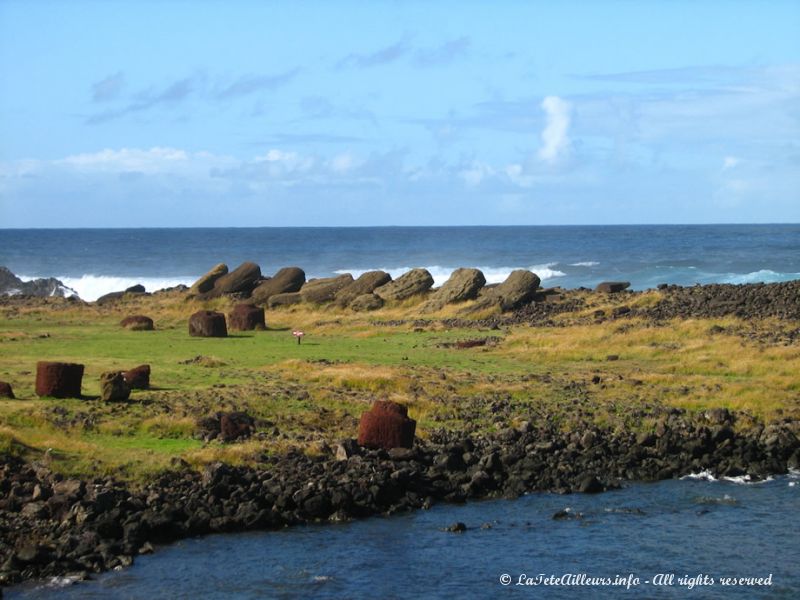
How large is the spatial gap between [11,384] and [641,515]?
17.7m

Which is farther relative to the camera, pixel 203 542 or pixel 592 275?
pixel 592 275

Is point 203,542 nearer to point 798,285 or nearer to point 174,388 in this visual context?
point 174,388

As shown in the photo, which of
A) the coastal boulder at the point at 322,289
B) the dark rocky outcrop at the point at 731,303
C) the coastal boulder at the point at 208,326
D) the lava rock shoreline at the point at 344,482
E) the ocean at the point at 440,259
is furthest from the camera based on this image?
the ocean at the point at 440,259

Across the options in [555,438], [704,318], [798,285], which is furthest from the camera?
[798,285]

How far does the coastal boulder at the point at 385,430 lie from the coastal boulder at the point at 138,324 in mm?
27675

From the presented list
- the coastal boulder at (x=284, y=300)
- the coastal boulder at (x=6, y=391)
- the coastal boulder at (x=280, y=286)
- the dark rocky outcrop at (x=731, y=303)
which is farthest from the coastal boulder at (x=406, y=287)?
the coastal boulder at (x=6, y=391)

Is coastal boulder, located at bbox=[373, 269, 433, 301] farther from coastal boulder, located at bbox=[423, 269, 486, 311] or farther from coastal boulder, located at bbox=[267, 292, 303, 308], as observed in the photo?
coastal boulder, located at bbox=[267, 292, 303, 308]

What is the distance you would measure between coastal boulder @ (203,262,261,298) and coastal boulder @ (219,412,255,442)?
38279mm

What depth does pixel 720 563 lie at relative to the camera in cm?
2117

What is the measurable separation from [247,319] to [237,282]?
14.6m

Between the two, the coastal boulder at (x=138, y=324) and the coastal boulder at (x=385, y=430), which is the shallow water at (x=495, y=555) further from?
the coastal boulder at (x=138, y=324)

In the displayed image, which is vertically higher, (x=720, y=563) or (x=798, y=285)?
(x=798, y=285)

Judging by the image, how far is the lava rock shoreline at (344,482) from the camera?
68.6 feet

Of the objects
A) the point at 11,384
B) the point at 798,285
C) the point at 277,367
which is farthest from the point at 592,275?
the point at 11,384
